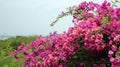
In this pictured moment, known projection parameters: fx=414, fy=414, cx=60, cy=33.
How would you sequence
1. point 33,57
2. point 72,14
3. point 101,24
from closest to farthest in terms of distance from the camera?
point 101,24 → point 33,57 → point 72,14

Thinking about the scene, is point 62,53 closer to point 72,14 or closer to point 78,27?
point 78,27

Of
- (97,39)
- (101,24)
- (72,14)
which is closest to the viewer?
(97,39)

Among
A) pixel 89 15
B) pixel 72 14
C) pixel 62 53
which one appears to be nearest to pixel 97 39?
pixel 62 53

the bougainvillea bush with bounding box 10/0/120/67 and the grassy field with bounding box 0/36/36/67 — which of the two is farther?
the grassy field with bounding box 0/36/36/67

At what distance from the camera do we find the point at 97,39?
623cm

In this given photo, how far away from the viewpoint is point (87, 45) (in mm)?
6273

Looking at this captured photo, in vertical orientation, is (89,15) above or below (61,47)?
above

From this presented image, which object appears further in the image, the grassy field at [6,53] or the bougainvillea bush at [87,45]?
the grassy field at [6,53]

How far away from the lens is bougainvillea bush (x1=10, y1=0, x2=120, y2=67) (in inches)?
247

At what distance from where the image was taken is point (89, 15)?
24.3 feet

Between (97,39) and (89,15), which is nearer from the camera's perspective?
(97,39)

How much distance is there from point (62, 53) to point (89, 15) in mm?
1095

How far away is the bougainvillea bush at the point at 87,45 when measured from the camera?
20.5ft

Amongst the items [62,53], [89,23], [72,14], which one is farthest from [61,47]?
[72,14]
